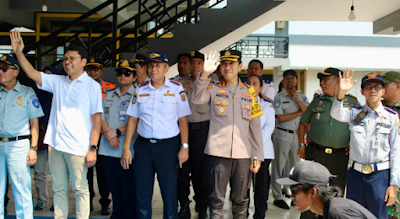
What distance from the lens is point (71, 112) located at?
2656mm

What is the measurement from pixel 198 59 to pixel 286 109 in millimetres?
1476

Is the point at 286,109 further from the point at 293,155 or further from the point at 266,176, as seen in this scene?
the point at 266,176

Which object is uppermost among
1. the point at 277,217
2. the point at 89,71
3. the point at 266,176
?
the point at 89,71

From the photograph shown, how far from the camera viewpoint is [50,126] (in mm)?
2699

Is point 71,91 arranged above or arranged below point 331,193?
above

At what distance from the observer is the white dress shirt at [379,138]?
2.43 meters

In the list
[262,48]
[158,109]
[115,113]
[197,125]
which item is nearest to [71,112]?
[115,113]

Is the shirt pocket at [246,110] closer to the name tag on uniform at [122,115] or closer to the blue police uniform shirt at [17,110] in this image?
the name tag on uniform at [122,115]

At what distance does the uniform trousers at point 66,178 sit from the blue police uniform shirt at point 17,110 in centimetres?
46

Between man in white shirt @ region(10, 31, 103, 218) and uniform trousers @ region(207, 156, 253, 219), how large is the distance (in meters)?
1.15

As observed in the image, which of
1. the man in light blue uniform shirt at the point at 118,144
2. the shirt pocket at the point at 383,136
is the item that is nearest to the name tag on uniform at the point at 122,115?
the man in light blue uniform shirt at the point at 118,144

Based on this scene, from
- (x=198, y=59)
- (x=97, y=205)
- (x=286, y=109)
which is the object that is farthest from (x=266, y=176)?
(x=97, y=205)

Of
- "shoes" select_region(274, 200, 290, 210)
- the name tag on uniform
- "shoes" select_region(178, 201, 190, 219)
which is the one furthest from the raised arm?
"shoes" select_region(274, 200, 290, 210)

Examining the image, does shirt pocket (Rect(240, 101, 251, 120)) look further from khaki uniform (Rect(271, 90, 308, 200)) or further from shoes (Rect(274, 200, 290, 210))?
shoes (Rect(274, 200, 290, 210))
